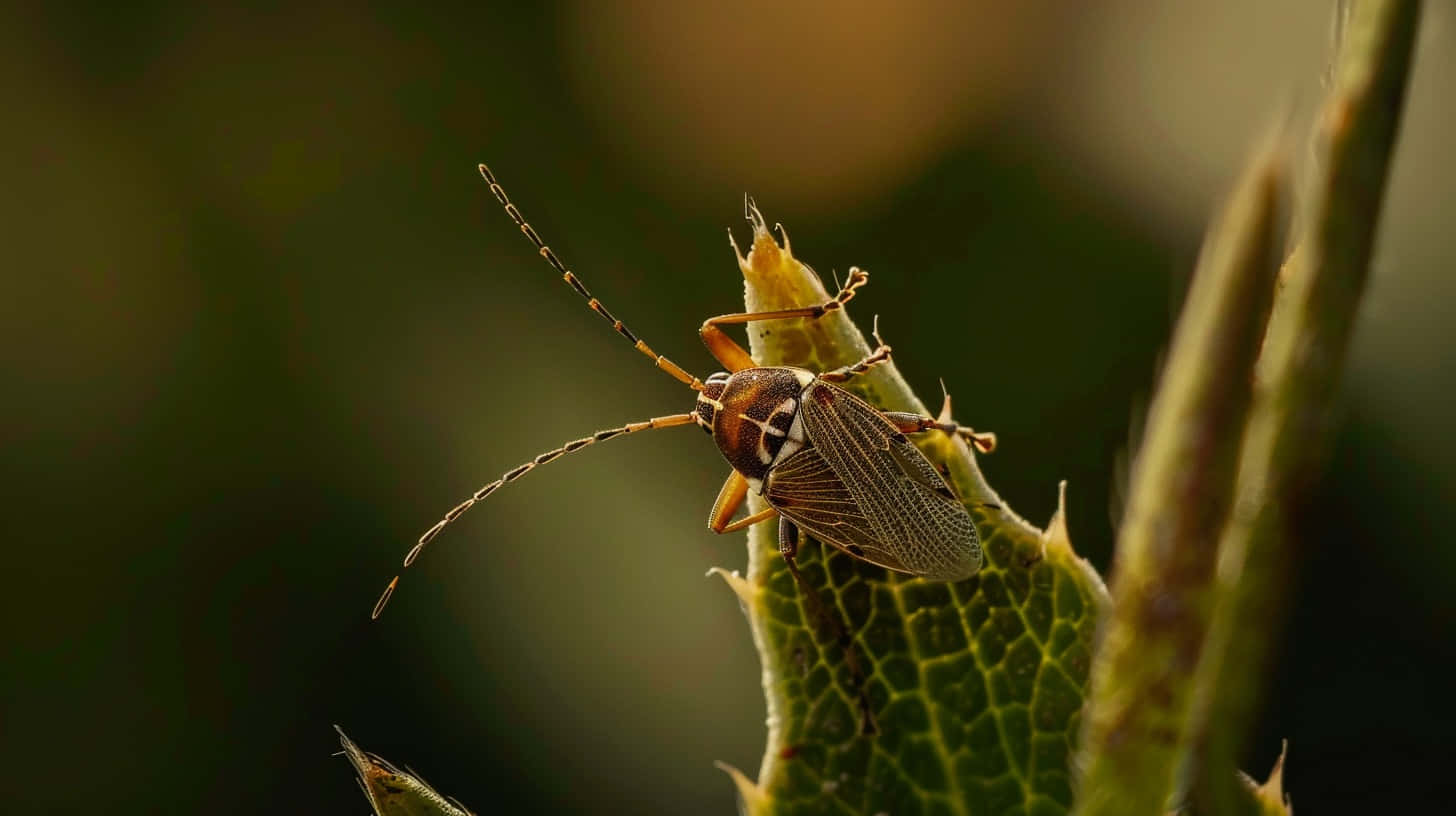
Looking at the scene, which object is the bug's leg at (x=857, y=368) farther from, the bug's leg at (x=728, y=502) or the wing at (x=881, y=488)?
the bug's leg at (x=728, y=502)

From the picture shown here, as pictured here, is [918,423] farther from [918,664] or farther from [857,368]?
[918,664]

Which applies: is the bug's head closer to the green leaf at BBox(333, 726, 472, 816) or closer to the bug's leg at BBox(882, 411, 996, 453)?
the bug's leg at BBox(882, 411, 996, 453)

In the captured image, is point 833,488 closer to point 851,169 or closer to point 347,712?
point 851,169

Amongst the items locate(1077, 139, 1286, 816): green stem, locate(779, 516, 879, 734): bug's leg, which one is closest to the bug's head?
locate(779, 516, 879, 734): bug's leg

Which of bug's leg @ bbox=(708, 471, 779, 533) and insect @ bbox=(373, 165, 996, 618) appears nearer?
insect @ bbox=(373, 165, 996, 618)

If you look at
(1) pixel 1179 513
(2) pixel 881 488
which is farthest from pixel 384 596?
(1) pixel 1179 513
